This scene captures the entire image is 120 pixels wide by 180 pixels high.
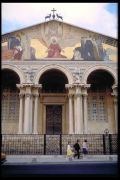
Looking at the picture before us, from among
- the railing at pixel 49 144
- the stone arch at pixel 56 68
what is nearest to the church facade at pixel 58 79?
the stone arch at pixel 56 68

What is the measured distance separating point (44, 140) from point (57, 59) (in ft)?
23.3

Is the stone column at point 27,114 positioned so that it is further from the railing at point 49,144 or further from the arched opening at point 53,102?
the arched opening at point 53,102

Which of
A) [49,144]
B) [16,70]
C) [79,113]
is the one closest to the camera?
[49,144]

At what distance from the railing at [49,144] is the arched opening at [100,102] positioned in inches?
158

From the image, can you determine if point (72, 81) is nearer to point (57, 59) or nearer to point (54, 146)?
point (57, 59)

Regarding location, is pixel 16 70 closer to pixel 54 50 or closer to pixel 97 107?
pixel 54 50

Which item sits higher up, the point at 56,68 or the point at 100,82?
the point at 56,68

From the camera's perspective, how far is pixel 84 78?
65.0ft

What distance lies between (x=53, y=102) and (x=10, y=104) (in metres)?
3.46

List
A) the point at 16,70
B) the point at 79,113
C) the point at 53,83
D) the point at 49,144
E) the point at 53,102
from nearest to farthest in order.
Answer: the point at 49,144 → the point at 79,113 → the point at 16,70 → the point at 53,102 → the point at 53,83

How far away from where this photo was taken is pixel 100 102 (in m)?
22.1

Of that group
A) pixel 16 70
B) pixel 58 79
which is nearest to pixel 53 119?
Result: pixel 58 79

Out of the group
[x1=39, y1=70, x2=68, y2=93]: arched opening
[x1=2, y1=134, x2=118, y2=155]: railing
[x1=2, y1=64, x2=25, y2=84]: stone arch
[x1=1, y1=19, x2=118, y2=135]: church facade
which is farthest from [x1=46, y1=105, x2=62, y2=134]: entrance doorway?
[x1=2, y1=134, x2=118, y2=155]: railing

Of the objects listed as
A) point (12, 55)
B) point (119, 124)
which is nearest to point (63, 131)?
point (12, 55)
